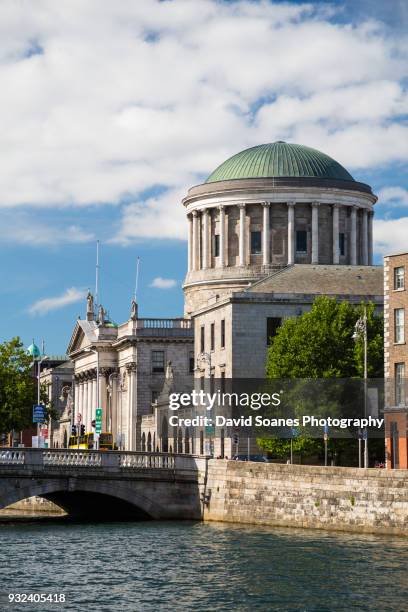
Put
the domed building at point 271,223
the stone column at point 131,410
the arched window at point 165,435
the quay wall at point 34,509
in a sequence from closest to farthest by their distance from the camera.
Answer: the quay wall at point 34,509 < the arched window at point 165,435 < the stone column at point 131,410 < the domed building at point 271,223

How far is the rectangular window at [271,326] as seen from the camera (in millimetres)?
112000

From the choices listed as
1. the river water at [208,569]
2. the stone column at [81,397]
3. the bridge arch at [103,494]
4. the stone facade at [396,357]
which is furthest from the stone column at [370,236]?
the river water at [208,569]

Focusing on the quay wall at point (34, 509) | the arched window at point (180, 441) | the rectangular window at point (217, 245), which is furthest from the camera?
the rectangular window at point (217, 245)

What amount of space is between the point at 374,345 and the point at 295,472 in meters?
26.4

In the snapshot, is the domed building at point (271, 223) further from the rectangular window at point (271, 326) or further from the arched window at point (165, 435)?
the rectangular window at point (271, 326)

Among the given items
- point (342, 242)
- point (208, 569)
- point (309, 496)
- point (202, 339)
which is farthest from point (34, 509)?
point (342, 242)

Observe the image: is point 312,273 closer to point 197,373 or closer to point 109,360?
point 197,373

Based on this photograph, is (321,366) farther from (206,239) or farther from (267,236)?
(206,239)

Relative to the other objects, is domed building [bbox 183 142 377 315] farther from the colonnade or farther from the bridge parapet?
the bridge parapet

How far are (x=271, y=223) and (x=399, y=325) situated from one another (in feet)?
216

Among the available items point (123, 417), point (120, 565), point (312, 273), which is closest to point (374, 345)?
point (312, 273)

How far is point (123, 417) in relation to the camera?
490ft

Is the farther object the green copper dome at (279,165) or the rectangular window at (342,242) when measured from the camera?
the green copper dome at (279,165)

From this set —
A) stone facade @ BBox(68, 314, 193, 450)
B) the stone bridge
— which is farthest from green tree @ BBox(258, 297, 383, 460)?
stone facade @ BBox(68, 314, 193, 450)
